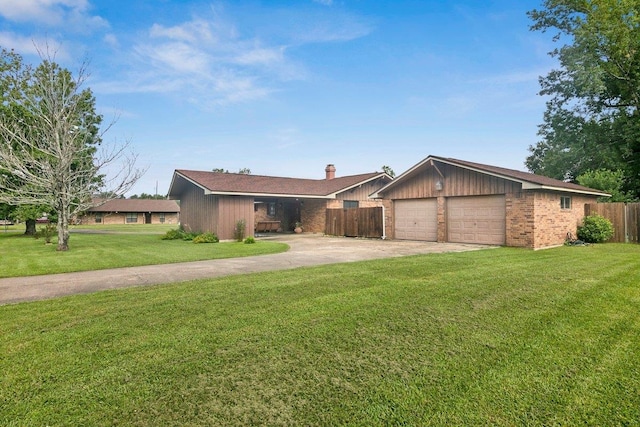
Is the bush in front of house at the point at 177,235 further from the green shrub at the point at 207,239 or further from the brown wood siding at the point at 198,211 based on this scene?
the green shrub at the point at 207,239

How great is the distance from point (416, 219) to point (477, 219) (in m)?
3.26

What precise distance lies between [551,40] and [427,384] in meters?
33.0

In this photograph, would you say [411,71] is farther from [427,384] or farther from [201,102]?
[427,384]

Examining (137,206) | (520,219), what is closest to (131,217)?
(137,206)

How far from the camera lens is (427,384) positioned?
288 centimetres

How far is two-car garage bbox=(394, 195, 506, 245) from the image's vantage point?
1414 centimetres

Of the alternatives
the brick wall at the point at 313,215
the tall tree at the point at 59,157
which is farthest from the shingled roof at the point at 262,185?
the tall tree at the point at 59,157

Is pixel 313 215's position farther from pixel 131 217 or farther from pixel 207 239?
pixel 131 217

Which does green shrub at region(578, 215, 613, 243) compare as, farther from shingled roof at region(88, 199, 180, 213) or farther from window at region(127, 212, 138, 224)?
window at region(127, 212, 138, 224)

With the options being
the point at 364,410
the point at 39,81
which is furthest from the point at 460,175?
the point at 39,81

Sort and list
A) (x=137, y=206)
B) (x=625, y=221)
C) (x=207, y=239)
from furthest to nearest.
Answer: (x=137, y=206)
(x=207, y=239)
(x=625, y=221)

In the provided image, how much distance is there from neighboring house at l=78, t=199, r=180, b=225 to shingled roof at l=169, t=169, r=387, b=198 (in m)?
30.4

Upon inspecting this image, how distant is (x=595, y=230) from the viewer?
48.7 feet

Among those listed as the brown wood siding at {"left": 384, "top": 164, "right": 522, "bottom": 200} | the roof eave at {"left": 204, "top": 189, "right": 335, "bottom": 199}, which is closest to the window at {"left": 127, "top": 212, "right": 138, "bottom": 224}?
the roof eave at {"left": 204, "top": 189, "right": 335, "bottom": 199}
